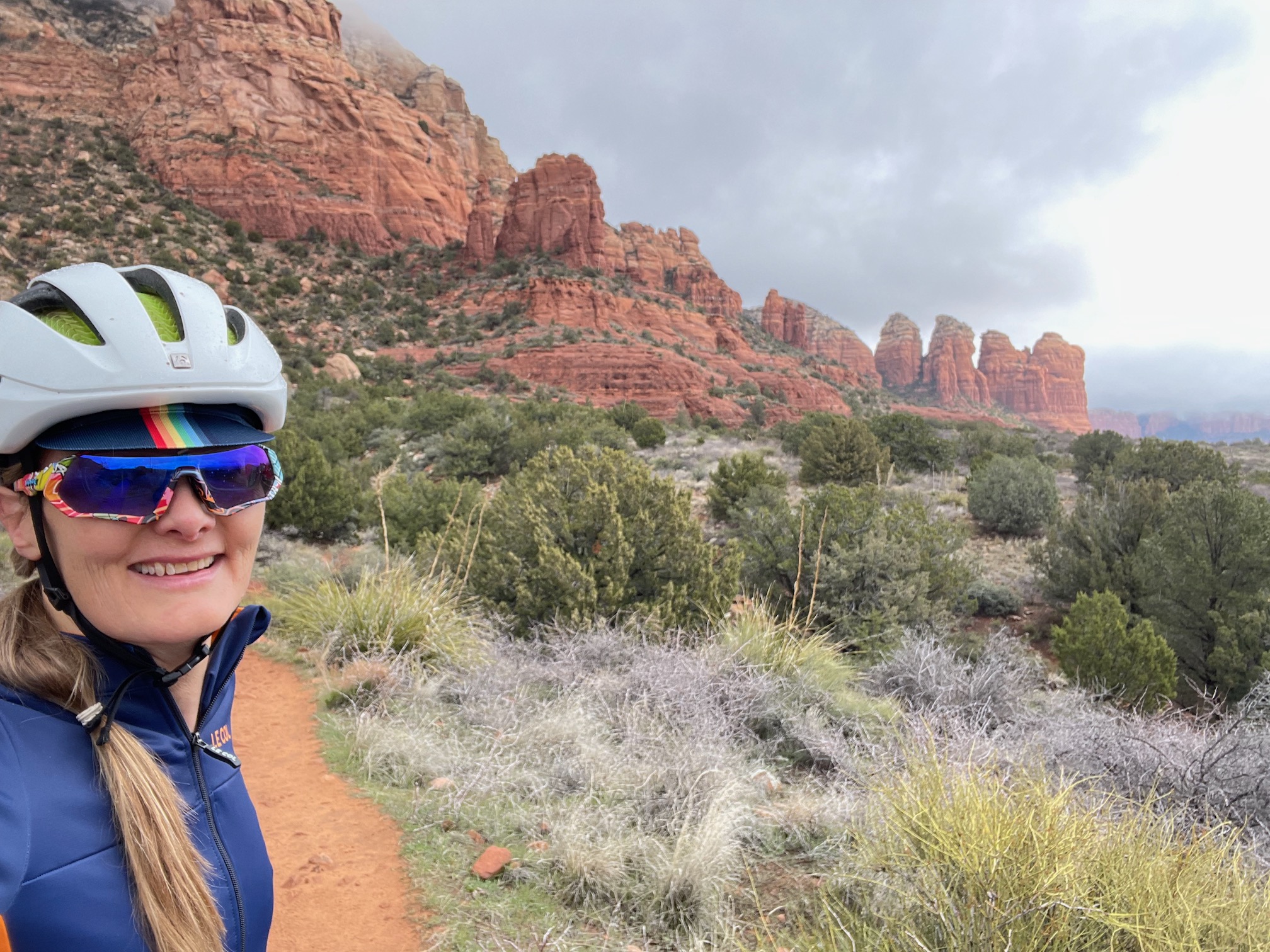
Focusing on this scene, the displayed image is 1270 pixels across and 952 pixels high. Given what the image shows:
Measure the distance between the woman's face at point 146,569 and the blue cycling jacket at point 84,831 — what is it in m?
0.11

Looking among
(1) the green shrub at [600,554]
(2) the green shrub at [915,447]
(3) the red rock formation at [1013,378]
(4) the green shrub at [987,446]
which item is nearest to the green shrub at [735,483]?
(1) the green shrub at [600,554]

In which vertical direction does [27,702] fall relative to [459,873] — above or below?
above

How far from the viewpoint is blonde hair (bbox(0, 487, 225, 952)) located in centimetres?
103

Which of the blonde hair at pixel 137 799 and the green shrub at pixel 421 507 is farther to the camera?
the green shrub at pixel 421 507

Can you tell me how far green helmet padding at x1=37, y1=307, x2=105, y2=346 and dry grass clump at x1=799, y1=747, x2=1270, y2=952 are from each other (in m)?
A: 2.40

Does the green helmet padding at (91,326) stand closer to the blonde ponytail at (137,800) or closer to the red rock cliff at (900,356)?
the blonde ponytail at (137,800)

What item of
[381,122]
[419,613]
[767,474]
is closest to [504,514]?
[419,613]

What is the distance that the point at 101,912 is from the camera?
0.97 m

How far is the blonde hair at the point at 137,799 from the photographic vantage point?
1.03 m

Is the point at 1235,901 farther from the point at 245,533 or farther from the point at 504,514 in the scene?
the point at 504,514

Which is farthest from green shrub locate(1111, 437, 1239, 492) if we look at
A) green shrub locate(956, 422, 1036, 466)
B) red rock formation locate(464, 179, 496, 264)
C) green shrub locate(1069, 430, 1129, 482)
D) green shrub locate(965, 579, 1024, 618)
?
red rock formation locate(464, 179, 496, 264)

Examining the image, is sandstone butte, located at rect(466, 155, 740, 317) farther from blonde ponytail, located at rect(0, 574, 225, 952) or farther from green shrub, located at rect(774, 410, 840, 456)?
blonde ponytail, located at rect(0, 574, 225, 952)

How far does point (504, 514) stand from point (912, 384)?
144949 millimetres

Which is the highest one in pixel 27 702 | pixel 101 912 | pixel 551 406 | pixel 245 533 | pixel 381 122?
pixel 381 122
